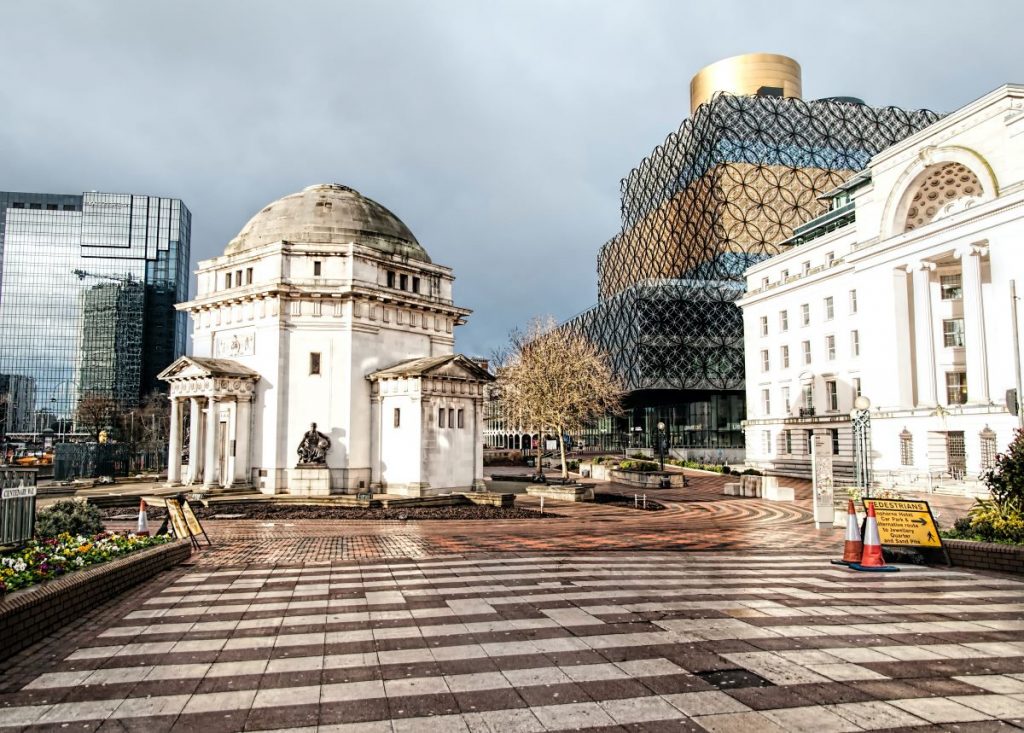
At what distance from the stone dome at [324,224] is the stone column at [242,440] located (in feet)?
28.6

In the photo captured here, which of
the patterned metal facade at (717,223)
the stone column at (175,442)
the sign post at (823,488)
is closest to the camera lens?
the sign post at (823,488)

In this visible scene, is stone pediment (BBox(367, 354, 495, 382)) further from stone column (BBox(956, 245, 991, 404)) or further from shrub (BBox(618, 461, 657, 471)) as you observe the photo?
stone column (BBox(956, 245, 991, 404))

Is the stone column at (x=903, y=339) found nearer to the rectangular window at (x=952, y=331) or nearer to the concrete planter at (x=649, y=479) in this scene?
the rectangular window at (x=952, y=331)

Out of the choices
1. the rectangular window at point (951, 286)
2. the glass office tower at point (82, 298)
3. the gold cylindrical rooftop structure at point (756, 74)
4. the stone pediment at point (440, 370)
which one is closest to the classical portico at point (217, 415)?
the stone pediment at point (440, 370)

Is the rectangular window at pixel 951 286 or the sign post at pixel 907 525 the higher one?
the rectangular window at pixel 951 286

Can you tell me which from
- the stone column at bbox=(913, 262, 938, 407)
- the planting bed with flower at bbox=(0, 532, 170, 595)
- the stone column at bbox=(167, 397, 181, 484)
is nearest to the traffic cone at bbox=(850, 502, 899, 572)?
the planting bed with flower at bbox=(0, 532, 170, 595)

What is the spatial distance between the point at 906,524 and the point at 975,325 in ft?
97.2

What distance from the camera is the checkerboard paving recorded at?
5.95 meters

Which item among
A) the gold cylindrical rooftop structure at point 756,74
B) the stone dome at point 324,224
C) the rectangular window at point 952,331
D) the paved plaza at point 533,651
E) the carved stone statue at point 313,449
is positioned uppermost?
the gold cylindrical rooftop structure at point 756,74

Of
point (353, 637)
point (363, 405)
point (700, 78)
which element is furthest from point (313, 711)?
point (700, 78)

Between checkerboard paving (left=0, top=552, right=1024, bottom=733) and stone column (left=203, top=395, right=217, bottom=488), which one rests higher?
stone column (left=203, top=395, right=217, bottom=488)

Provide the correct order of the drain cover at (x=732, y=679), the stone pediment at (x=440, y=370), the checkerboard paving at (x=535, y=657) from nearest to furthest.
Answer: the checkerboard paving at (x=535, y=657), the drain cover at (x=732, y=679), the stone pediment at (x=440, y=370)

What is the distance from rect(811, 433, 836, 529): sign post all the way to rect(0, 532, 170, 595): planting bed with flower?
18704mm

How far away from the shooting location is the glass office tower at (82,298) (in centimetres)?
14612
